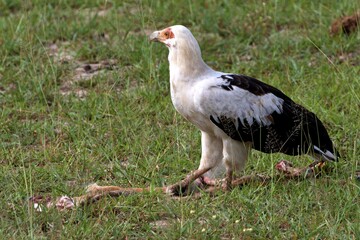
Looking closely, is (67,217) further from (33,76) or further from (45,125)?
(33,76)

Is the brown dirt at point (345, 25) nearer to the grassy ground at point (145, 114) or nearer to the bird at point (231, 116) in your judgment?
the grassy ground at point (145, 114)

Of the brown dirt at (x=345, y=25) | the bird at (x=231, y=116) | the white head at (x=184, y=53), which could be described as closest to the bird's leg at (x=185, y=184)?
the bird at (x=231, y=116)

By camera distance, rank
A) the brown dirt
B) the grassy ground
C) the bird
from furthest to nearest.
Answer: the brown dirt
the bird
the grassy ground

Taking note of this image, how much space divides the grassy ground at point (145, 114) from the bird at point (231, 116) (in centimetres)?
23

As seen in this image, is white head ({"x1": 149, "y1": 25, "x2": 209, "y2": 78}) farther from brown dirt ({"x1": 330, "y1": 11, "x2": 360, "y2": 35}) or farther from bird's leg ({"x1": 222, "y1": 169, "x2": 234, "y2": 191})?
brown dirt ({"x1": 330, "y1": 11, "x2": 360, "y2": 35})

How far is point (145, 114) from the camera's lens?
24.6 feet

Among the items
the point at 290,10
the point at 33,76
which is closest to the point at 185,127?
the point at 33,76

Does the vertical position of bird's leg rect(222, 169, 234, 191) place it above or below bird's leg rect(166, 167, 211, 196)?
above

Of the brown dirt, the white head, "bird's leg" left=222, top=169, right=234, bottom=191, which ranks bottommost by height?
"bird's leg" left=222, top=169, right=234, bottom=191

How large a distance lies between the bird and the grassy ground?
0.77ft

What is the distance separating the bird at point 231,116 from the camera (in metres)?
5.84

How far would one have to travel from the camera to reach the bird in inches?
230

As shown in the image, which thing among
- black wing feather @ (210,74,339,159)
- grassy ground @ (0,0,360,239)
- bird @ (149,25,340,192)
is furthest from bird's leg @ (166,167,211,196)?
black wing feather @ (210,74,339,159)

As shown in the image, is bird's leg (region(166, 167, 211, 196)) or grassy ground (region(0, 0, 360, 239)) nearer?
grassy ground (region(0, 0, 360, 239))
